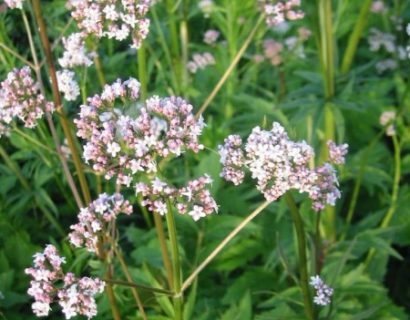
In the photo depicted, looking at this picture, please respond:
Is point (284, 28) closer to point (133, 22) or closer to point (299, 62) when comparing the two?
point (299, 62)

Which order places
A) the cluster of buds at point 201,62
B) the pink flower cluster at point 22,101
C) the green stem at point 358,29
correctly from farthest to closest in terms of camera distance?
the cluster of buds at point 201,62
the green stem at point 358,29
the pink flower cluster at point 22,101

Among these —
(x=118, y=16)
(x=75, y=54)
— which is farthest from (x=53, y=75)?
(x=75, y=54)

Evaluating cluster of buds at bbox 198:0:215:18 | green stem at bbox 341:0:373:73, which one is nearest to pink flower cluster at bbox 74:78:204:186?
green stem at bbox 341:0:373:73

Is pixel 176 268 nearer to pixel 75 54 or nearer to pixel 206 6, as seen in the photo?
pixel 75 54

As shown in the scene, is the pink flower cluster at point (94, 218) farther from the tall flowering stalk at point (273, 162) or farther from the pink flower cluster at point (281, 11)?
the pink flower cluster at point (281, 11)

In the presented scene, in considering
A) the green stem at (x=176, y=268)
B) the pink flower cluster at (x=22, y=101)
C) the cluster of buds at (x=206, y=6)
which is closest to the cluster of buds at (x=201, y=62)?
the cluster of buds at (x=206, y=6)
